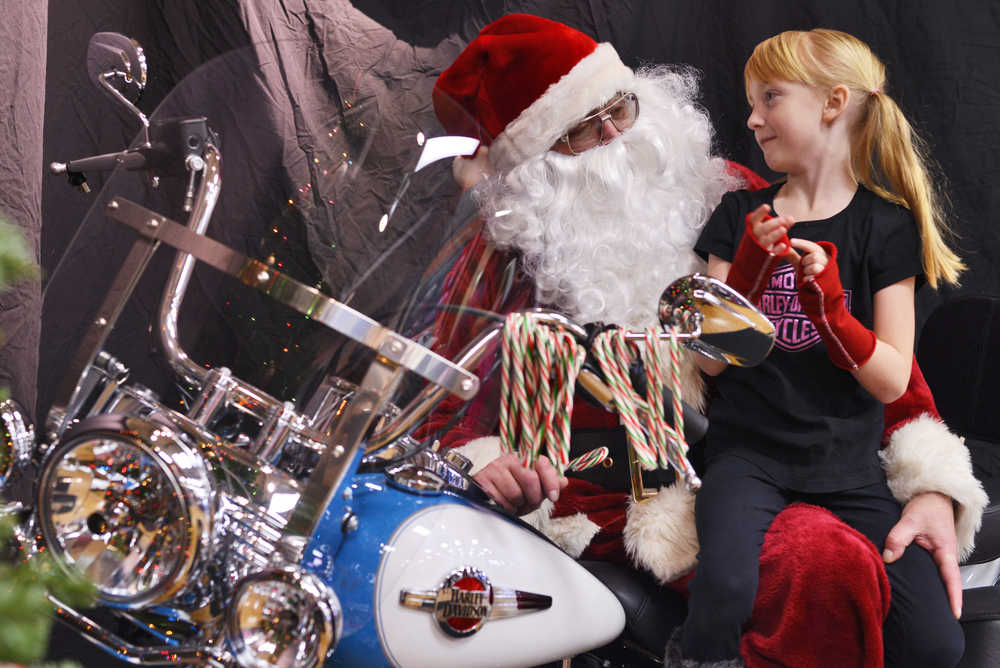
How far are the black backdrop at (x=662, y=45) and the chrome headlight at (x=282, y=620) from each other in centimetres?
129

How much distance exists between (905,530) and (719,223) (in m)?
0.70

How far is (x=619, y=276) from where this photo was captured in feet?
5.73

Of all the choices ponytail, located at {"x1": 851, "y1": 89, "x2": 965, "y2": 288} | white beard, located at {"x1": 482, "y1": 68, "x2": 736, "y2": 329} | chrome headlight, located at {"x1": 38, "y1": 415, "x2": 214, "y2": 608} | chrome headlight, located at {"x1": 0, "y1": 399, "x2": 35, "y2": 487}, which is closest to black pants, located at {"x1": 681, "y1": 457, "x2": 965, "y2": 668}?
white beard, located at {"x1": 482, "y1": 68, "x2": 736, "y2": 329}

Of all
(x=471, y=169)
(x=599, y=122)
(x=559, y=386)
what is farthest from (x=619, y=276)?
(x=559, y=386)

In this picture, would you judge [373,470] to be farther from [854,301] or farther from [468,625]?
[854,301]

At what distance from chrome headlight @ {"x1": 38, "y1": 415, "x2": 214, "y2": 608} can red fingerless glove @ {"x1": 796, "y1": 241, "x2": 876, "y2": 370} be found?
90 centimetres

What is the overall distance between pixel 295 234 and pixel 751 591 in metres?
0.90

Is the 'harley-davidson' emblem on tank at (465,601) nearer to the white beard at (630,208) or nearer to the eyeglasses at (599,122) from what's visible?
the white beard at (630,208)

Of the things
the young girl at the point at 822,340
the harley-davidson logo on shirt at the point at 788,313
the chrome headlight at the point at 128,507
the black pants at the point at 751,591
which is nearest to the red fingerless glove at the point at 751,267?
the young girl at the point at 822,340

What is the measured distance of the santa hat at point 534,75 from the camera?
1625mm

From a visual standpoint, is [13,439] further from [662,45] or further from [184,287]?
[662,45]

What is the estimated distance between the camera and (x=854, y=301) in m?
1.58

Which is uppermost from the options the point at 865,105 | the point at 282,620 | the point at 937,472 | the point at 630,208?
the point at 865,105

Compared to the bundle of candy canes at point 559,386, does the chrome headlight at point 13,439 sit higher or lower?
lower
